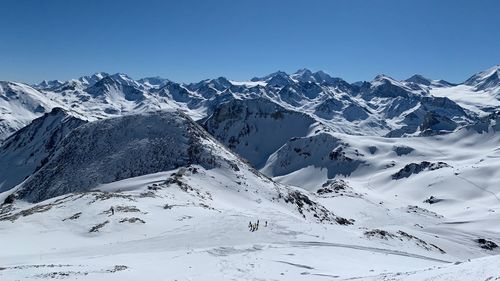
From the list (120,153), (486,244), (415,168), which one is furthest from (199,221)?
(415,168)

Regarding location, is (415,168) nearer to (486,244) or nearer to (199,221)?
(486,244)

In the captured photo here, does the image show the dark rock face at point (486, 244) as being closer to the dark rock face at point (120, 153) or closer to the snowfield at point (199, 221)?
the snowfield at point (199, 221)

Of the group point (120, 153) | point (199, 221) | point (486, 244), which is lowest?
point (199, 221)

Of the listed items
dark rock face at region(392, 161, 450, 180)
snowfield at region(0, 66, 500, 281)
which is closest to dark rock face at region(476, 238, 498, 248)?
snowfield at region(0, 66, 500, 281)

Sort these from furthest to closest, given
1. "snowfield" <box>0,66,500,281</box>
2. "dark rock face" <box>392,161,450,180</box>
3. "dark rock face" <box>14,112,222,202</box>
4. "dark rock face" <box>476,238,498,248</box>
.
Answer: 1. "dark rock face" <box>392,161,450,180</box>
2. "dark rock face" <box>14,112,222,202</box>
3. "dark rock face" <box>476,238,498,248</box>
4. "snowfield" <box>0,66,500,281</box>

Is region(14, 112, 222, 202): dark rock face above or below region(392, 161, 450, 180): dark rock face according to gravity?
below

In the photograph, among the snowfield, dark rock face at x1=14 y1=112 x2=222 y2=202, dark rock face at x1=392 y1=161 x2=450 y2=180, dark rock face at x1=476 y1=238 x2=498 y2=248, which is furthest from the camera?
dark rock face at x1=392 y1=161 x2=450 y2=180

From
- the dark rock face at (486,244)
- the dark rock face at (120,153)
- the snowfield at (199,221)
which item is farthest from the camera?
the dark rock face at (120,153)

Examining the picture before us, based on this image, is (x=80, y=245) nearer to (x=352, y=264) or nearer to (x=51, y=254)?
(x=51, y=254)

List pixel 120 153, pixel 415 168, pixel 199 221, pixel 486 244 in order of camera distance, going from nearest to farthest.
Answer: pixel 199 221 → pixel 486 244 → pixel 120 153 → pixel 415 168

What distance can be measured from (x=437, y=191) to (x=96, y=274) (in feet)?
440

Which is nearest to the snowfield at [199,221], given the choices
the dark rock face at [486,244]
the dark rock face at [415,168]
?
the dark rock face at [486,244]

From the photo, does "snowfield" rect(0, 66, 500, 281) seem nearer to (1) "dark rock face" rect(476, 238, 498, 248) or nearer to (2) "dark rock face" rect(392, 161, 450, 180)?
(1) "dark rock face" rect(476, 238, 498, 248)

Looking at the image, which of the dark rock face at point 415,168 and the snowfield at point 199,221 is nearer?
the snowfield at point 199,221
